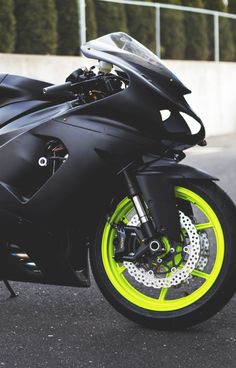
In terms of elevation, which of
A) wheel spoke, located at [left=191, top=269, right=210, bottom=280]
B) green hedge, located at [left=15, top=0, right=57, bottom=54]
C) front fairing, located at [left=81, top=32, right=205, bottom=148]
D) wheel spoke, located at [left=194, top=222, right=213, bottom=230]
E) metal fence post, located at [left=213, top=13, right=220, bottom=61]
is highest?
front fairing, located at [left=81, top=32, right=205, bottom=148]

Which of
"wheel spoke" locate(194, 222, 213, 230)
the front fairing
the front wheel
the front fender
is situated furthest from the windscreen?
"wheel spoke" locate(194, 222, 213, 230)

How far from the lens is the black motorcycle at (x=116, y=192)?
3574 millimetres

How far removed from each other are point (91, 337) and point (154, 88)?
1088 mm

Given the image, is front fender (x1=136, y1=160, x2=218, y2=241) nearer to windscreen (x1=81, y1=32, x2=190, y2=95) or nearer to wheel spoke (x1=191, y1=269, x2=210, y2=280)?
wheel spoke (x1=191, y1=269, x2=210, y2=280)

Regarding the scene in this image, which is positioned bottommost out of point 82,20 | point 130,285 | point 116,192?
point 82,20

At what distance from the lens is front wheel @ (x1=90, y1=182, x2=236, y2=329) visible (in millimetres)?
3582

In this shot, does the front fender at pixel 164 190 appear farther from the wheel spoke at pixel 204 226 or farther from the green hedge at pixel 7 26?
the green hedge at pixel 7 26

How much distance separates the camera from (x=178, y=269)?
3.70m

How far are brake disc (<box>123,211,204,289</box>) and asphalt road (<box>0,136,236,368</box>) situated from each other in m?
0.22

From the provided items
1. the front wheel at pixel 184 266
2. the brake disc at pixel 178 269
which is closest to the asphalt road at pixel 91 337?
Result: the front wheel at pixel 184 266

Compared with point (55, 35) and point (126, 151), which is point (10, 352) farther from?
point (55, 35)

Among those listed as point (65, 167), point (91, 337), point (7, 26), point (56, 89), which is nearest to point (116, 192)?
point (65, 167)

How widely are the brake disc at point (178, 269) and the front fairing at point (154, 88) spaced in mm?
352

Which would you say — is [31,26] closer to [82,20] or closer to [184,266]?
[82,20]
